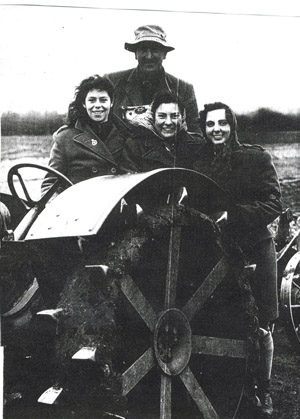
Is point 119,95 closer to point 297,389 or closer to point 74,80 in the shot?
point 74,80

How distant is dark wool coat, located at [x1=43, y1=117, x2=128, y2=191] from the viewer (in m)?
3.18

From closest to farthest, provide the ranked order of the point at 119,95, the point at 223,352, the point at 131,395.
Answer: the point at 131,395 < the point at 223,352 < the point at 119,95

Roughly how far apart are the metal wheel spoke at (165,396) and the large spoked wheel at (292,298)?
968mm

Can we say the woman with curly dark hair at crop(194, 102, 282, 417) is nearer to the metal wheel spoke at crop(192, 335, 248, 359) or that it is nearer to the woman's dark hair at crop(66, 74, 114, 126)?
the metal wheel spoke at crop(192, 335, 248, 359)

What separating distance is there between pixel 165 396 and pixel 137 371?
232 millimetres

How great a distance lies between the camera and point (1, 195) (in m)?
3.10

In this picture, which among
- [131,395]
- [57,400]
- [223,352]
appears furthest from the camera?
[223,352]

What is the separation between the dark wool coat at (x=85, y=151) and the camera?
3.18 metres

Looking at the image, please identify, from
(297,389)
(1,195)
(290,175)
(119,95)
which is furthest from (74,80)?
(297,389)

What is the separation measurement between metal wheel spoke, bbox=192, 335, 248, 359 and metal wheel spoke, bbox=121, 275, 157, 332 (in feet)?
0.96

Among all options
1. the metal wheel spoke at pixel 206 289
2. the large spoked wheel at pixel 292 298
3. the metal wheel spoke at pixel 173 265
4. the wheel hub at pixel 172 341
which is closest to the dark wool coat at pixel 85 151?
the metal wheel spoke at pixel 173 265

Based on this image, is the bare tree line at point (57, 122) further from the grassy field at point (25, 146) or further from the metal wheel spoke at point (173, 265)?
the metal wheel spoke at point (173, 265)

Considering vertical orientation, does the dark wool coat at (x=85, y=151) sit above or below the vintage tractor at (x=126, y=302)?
above

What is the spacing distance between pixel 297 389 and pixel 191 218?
3.89 ft
